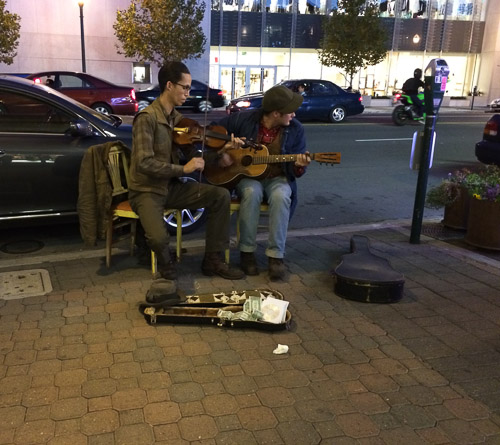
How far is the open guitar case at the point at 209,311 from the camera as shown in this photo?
140 inches

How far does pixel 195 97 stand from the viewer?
2084 centimetres

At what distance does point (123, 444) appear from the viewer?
2.47 metres

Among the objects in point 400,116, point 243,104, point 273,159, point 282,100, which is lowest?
point 400,116

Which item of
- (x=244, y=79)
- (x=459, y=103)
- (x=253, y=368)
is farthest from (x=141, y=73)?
(x=253, y=368)

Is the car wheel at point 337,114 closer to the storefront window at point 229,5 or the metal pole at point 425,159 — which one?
the storefront window at point 229,5

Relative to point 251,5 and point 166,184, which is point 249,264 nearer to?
point 166,184

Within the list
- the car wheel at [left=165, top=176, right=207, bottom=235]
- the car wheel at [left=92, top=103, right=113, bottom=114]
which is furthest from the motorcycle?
the car wheel at [left=165, top=176, right=207, bottom=235]

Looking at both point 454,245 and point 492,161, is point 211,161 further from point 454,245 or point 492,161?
point 492,161

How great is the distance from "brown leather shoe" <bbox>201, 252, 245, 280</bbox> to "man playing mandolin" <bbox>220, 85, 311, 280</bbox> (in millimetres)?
140

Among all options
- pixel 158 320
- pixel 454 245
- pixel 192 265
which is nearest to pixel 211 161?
pixel 192 265

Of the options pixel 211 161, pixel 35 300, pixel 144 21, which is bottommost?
pixel 35 300

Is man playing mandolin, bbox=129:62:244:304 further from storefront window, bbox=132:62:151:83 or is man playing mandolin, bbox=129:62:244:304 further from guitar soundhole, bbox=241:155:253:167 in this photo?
storefront window, bbox=132:62:151:83

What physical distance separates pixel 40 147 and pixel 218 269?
201 cm

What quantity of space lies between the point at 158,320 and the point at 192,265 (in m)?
1.14
